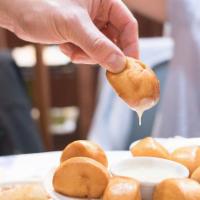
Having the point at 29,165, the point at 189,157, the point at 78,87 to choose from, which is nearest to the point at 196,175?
the point at 189,157

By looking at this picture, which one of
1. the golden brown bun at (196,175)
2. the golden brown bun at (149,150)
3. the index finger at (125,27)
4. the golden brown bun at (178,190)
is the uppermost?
the index finger at (125,27)

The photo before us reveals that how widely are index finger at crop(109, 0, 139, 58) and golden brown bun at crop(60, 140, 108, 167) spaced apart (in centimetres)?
26

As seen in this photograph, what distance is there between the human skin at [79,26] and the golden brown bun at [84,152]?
0.33ft

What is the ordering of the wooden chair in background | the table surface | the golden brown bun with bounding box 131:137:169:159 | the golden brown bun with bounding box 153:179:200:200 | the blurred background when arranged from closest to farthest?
the golden brown bun with bounding box 153:179:200:200 < the golden brown bun with bounding box 131:137:169:159 < the table surface < the blurred background < the wooden chair in background

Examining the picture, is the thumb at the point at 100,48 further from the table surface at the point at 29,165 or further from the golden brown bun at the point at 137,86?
the table surface at the point at 29,165

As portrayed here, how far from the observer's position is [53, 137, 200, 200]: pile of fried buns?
0.49m

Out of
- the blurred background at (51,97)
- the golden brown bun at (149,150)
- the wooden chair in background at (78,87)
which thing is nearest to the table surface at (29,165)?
the golden brown bun at (149,150)

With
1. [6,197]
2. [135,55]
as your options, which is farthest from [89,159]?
[135,55]

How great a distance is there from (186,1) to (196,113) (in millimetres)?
291

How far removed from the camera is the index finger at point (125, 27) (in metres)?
0.80

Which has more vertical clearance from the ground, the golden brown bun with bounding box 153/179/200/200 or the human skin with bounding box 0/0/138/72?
the human skin with bounding box 0/0/138/72

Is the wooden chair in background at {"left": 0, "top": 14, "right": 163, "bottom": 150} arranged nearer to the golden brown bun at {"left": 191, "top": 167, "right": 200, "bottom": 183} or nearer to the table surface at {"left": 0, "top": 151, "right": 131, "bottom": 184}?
the table surface at {"left": 0, "top": 151, "right": 131, "bottom": 184}

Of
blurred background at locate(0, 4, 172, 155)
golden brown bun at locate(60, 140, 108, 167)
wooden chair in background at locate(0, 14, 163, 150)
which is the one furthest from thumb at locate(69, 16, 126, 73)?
wooden chair in background at locate(0, 14, 163, 150)

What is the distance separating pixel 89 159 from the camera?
544 mm
